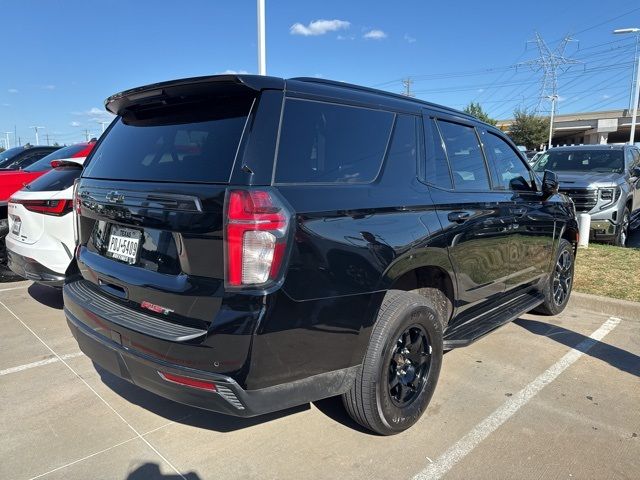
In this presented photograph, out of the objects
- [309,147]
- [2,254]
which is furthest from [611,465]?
[2,254]

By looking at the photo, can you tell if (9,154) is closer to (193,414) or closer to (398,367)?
(193,414)

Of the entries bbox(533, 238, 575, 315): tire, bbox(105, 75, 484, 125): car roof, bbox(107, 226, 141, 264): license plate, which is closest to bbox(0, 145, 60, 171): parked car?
bbox(105, 75, 484, 125): car roof

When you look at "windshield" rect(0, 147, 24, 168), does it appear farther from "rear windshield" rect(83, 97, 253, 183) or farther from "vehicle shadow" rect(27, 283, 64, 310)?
"rear windshield" rect(83, 97, 253, 183)

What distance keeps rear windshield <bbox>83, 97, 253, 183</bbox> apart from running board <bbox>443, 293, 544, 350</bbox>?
6.57 feet

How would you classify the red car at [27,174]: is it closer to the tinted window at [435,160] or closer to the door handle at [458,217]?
the tinted window at [435,160]

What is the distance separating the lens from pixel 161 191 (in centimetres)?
236

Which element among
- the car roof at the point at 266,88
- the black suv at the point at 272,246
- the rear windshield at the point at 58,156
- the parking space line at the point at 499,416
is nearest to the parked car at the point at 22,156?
the rear windshield at the point at 58,156

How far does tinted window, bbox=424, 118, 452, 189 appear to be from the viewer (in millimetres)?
3158

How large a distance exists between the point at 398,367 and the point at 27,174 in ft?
20.4

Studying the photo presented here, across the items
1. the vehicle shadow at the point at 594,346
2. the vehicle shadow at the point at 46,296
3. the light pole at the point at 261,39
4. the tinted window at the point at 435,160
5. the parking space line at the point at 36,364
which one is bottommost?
the vehicle shadow at the point at 594,346

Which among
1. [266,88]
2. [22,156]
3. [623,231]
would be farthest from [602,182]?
[22,156]

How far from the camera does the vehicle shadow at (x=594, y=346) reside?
405 centimetres

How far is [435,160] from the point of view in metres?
3.23

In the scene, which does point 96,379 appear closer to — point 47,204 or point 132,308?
point 132,308
